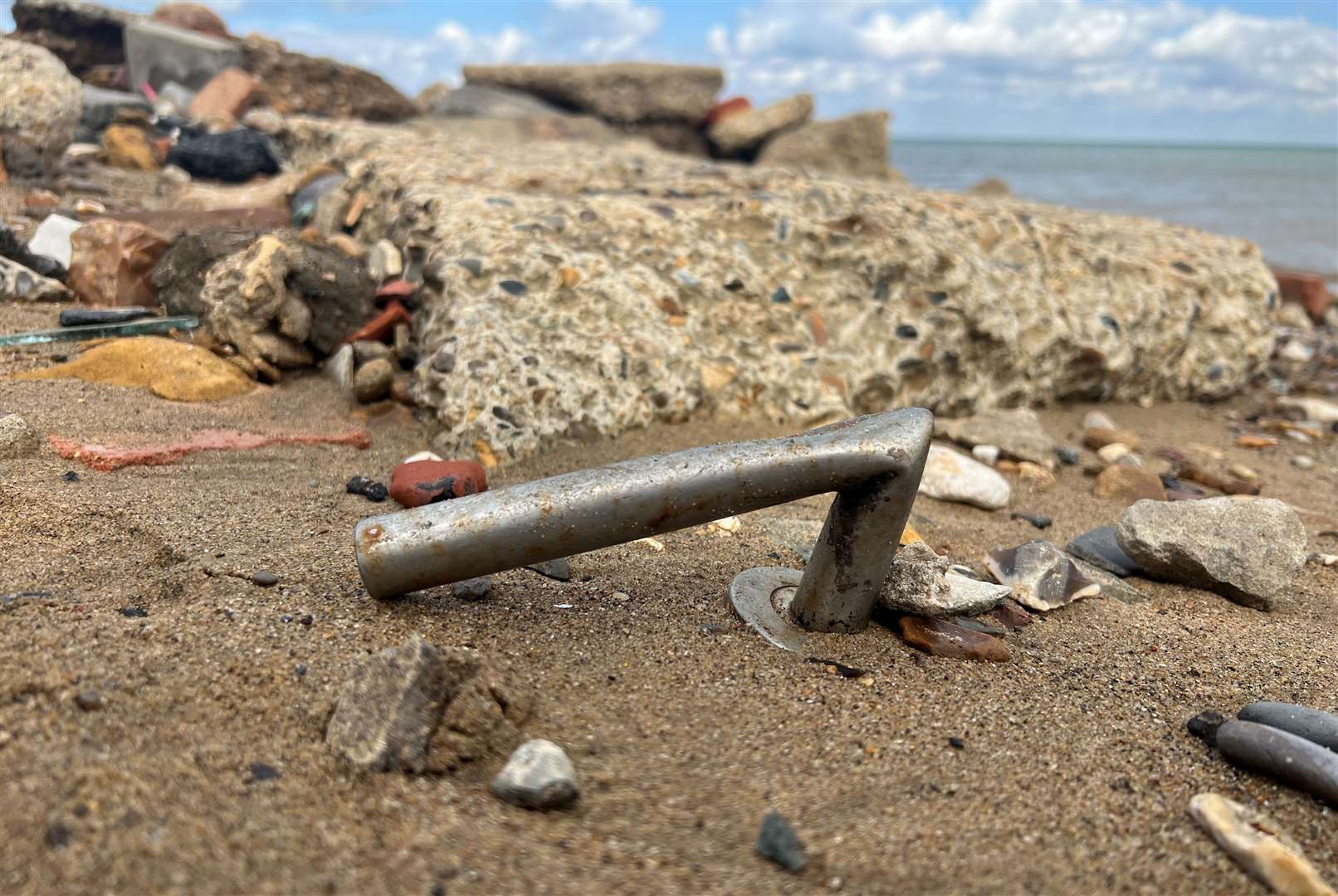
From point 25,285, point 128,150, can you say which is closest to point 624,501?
point 25,285

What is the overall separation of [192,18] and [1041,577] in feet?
41.1

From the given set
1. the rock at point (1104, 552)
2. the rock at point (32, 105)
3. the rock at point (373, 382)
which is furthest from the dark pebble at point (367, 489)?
the rock at point (32, 105)

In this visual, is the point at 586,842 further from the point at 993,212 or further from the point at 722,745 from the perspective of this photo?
the point at 993,212

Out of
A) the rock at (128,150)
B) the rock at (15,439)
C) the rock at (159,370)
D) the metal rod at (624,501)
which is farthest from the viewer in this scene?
the rock at (128,150)

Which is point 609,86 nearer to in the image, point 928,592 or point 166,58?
point 166,58

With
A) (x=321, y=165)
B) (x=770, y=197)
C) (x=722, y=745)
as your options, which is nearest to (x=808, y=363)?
(x=770, y=197)

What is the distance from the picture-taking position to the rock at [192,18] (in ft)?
38.1

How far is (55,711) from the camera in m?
1.57

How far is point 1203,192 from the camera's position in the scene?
2092cm

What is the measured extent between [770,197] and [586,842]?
3.45 metres

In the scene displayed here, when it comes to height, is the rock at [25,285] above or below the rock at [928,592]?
above

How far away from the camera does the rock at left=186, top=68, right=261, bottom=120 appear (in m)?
8.68

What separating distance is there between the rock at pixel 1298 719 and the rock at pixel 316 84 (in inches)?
393

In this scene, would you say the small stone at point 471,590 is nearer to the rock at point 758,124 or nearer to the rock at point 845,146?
the rock at point 845,146
